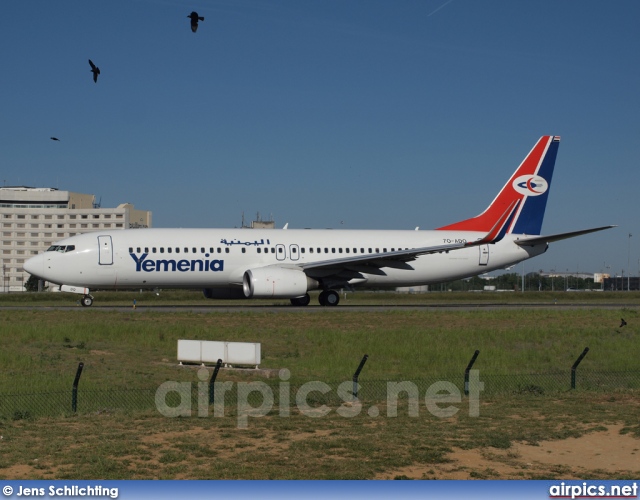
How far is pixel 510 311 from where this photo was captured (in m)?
46.5

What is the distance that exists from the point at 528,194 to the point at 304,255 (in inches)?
631

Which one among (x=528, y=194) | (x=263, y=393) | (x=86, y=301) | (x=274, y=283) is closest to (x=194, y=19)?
(x=263, y=393)

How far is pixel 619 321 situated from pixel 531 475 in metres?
30.9

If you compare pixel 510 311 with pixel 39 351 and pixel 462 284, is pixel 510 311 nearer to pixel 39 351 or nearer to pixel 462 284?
pixel 39 351

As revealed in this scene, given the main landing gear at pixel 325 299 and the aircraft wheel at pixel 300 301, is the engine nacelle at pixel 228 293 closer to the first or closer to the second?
the aircraft wheel at pixel 300 301

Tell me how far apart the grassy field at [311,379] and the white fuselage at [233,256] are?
146 inches

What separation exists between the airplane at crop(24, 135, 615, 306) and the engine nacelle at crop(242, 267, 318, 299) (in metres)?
0.05

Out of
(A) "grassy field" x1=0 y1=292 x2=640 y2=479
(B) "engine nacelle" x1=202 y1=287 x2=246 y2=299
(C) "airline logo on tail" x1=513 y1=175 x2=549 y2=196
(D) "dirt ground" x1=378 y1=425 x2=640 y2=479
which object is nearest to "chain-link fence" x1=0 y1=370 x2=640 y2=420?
(A) "grassy field" x1=0 y1=292 x2=640 y2=479

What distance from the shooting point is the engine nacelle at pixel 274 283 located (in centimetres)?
4562

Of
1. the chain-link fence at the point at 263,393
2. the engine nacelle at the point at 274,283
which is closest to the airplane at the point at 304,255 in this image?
the engine nacelle at the point at 274,283

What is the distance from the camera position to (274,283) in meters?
45.9

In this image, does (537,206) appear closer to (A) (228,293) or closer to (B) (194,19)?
(A) (228,293)

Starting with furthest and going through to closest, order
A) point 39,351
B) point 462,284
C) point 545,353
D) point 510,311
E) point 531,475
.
→ point 462,284 < point 510,311 < point 545,353 < point 39,351 < point 531,475

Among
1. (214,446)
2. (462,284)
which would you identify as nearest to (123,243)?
(214,446)
